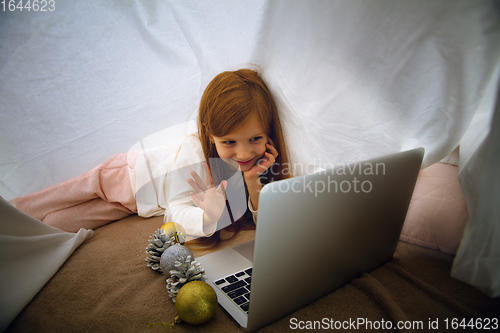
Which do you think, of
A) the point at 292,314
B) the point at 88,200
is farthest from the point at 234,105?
the point at 88,200

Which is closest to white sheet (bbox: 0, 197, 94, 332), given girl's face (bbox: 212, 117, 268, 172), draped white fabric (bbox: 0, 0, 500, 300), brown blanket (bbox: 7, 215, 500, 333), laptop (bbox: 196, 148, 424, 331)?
brown blanket (bbox: 7, 215, 500, 333)

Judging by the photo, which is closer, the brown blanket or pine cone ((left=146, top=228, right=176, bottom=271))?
the brown blanket

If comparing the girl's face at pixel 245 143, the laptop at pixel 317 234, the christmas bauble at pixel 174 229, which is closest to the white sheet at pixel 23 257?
the christmas bauble at pixel 174 229

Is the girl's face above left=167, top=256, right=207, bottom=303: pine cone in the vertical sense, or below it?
above

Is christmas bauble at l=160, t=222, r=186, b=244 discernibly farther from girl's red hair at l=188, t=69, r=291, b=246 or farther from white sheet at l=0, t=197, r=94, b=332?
white sheet at l=0, t=197, r=94, b=332

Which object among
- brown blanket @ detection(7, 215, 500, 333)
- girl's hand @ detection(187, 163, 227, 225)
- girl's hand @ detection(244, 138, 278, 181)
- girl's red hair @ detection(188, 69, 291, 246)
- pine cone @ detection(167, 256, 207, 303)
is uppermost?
girl's red hair @ detection(188, 69, 291, 246)

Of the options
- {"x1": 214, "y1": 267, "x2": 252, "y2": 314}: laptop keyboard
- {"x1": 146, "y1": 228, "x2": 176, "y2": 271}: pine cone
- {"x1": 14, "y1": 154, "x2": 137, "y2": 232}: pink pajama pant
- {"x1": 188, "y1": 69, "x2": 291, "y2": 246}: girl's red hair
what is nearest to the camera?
{"x1": 214, "y1": 267, "x2": 252, "y2": 314}: laptop keyboard

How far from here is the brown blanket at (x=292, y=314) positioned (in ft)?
1.51

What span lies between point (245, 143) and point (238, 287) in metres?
0.40

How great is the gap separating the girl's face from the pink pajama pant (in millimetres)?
426

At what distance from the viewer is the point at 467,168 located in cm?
45

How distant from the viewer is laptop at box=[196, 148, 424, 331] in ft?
1.20

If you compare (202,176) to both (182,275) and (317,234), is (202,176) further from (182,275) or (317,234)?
(317,234)

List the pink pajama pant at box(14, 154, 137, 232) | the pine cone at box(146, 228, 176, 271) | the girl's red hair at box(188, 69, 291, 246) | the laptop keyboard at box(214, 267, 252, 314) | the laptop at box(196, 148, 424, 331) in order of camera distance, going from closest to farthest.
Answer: the laptop at box(196, 148, 424, 331)
the laptop keyboard at box(214, 267, 252, 314)
the pine cone at box(146, 228, 176, 271)
the girl's red hair at box(188, 69, 291, 246)
the pink pajama pant at box(14, 154, 137, 232)
